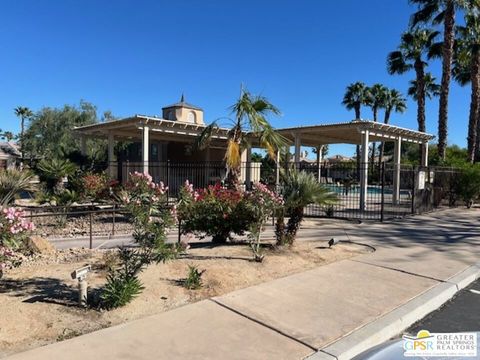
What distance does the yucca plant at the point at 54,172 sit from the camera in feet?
49.8

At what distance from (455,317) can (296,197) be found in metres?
3.22

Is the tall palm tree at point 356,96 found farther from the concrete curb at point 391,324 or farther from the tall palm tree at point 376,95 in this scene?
the concrete curb at point 391,324

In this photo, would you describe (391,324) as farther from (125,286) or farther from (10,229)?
(10,229)

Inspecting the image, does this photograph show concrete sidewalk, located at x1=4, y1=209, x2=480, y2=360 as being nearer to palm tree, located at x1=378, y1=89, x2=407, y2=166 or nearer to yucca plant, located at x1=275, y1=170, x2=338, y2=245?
yucca plant, located at x1=275, y1=170, x2=338, y2=245

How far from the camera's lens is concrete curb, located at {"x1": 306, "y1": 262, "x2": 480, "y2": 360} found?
365 centimetres

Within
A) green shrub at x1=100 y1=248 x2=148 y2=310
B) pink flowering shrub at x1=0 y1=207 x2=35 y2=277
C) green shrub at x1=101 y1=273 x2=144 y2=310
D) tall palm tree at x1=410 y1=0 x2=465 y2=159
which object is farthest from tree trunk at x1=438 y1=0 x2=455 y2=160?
pink flowering shrub at x1=0 y1=207 x2=35 y2=277

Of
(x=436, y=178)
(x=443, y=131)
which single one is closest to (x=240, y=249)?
(x=436, y=178)

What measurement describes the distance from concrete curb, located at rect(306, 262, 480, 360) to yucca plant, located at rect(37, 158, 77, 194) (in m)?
13.6

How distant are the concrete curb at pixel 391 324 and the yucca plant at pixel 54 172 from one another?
1360 centimetres

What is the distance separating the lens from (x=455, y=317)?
478 cm

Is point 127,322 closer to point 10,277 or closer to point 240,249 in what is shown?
point 10,277

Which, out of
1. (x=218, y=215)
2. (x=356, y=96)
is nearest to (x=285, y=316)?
(x=218, y=215)

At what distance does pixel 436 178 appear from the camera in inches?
696

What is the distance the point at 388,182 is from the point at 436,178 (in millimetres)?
26196
